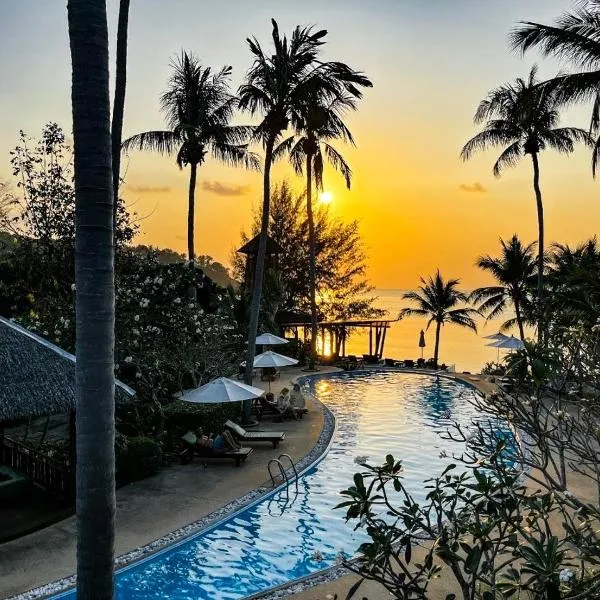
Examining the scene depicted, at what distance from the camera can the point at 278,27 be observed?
50.4ft

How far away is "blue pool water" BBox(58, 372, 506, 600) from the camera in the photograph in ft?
25.4

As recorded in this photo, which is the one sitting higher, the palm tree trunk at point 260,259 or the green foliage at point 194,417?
the palm tree trunk at point 260,259

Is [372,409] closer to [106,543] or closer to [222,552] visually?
[222,552]

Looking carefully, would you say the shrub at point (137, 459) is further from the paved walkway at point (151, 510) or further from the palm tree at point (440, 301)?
the palm tree at point (440, 301)

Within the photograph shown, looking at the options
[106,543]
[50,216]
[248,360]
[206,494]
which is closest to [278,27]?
[50,216]

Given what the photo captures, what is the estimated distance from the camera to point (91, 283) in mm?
3867

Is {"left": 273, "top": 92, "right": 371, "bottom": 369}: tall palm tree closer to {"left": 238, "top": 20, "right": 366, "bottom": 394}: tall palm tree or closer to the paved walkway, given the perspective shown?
{"left": 238, "top": 20, "right": 366, "bottom": 394}: tall palm tree

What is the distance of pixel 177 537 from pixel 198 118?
60.0 ft

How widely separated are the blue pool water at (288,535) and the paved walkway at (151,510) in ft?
1.88

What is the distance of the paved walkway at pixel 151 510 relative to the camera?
769 cm

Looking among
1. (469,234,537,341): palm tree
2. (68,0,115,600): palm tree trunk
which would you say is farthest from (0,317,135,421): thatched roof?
(469,234,537,341): palm tree

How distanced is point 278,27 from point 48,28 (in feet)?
28.6

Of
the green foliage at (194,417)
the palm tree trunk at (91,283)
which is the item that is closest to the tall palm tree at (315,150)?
the green foliage at (194,417)

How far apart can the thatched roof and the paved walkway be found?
198 cm
